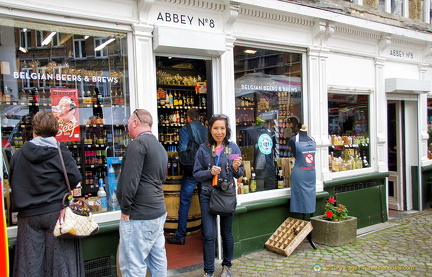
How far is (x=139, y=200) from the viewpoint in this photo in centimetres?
349

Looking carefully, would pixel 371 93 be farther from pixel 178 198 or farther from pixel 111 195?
pixel 111 195

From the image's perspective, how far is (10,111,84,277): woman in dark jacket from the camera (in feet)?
10.7

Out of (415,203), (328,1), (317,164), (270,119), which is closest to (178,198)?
(270,119)

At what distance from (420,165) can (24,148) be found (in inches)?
316

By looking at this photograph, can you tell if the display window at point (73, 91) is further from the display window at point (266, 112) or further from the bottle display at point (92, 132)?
the display window at point (266, 112)

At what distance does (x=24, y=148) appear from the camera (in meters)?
3.31

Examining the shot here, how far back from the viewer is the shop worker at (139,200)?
134 inches

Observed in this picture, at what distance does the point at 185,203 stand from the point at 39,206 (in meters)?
2.83

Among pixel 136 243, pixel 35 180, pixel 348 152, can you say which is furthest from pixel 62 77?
pixel 348 152

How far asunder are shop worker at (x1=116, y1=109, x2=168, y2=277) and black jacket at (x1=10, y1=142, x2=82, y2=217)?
22.7 inches

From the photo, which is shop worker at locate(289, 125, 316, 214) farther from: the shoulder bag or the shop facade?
the shoulder bag

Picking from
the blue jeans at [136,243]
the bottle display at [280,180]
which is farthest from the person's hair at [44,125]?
the bottle display at [280,180]

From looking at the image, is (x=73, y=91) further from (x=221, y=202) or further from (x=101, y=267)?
(x=221, y=202)

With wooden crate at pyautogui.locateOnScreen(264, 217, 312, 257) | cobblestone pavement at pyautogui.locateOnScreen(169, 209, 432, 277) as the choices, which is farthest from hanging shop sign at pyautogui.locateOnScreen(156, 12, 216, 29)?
cobblestone pavement at pyautogui.locateOnScreen(169, 209, 432, 277)
